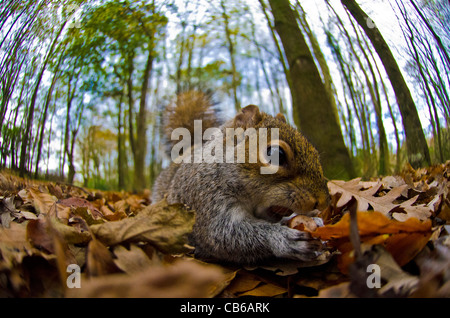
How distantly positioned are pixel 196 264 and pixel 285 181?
0.61 m

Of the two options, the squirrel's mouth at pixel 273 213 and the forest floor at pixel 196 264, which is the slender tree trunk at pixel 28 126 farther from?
the squirrel's mouth at pixel 273 213

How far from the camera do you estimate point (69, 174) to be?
239 cm

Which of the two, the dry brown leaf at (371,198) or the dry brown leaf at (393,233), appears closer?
the dry brown leaf at (393,233)

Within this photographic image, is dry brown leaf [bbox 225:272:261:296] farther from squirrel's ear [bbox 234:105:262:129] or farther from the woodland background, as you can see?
the woodland background

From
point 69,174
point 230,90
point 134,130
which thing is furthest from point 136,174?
point 230,90

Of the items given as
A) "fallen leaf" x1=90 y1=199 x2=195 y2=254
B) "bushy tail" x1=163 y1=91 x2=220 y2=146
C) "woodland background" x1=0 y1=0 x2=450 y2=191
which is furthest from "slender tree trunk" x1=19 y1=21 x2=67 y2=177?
"bushy tail" x1=163 y1=91 x2=220 y2=146

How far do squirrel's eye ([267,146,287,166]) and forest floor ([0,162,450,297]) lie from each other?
0.89 feet

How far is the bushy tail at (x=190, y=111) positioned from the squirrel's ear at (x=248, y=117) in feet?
3.84

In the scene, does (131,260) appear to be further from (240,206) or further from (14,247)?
(240,206)

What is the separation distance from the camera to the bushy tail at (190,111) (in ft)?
9.85

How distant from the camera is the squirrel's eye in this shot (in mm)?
1387

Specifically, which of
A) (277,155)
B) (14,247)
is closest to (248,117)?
(277,155)

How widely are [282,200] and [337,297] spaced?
27.4 inches

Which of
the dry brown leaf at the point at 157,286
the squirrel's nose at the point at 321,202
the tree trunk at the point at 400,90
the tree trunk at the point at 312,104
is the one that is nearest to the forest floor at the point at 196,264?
the dry brown leaf at the point at 157,286
